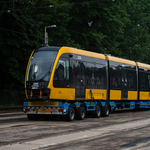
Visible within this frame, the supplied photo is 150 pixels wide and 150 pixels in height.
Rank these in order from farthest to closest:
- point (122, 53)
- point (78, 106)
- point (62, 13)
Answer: point (122, 53) → point (62, 13) → point (78, 106)

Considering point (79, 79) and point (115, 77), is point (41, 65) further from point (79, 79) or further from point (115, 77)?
point (115, 77)

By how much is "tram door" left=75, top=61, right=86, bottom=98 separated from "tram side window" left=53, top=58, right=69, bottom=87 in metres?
0.94

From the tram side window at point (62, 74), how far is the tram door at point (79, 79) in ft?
3.09

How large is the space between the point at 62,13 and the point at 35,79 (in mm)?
22185

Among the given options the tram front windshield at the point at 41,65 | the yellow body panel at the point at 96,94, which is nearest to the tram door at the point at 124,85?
the yellow body panel at the point at 96,94

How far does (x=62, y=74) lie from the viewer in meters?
18.5

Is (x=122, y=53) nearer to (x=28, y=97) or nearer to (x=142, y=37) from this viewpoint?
(x=142, y=37)

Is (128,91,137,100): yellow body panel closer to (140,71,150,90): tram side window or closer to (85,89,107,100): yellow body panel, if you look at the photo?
(140,71,150,90): tram side window

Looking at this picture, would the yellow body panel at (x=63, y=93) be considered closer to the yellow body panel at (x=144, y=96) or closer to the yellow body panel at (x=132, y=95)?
the yellow body panel at (x=132, y=95)

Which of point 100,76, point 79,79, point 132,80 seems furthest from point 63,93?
point 132,80

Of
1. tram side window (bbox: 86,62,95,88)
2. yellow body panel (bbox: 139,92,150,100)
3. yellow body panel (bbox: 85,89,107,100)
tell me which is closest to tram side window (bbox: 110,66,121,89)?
yellow body panel (bbox: 85,89,107,100)

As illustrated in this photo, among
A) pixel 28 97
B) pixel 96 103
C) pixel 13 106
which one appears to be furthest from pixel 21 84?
pixel 28 97

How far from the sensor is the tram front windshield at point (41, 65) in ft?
58.9

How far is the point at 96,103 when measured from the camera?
21.9 m
